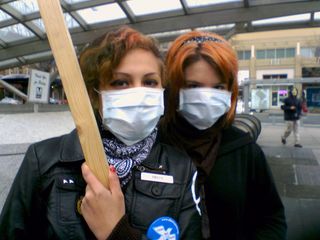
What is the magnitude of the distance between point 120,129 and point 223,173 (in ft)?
1.68

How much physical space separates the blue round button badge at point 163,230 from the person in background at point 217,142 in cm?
43

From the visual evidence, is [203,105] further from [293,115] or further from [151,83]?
[293,115]

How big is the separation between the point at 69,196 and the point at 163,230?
0.31 meters

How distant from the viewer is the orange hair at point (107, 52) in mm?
1387

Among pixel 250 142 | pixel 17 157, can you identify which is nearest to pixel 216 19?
pixel 17 157

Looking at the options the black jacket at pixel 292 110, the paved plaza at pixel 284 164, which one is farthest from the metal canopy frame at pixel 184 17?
the paved plaza at pixel 284 164

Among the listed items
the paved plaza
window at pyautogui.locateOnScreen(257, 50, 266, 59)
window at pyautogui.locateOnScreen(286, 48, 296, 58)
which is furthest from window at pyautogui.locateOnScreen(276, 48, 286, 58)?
the paved plaza

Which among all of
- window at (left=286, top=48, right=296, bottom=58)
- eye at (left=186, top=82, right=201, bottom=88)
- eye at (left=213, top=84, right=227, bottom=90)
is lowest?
eye at (left=213, top=84, right=227, bottom=90)

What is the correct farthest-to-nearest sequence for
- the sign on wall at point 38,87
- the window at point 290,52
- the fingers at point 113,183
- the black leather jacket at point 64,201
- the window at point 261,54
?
the window at point 261,54 → the window at point 290,52 → the sign on wall at point 38,87 → the black leather jacket at point 64,201 → the fingers at point 113,183

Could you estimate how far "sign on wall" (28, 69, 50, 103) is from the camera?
704 cm

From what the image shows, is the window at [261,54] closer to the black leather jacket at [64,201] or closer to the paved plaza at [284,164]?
the paved plaza at [284,164]

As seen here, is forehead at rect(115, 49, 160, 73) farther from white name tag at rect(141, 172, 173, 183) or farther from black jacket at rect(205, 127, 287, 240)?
black jacket at rect(205, 127, 287, 240)

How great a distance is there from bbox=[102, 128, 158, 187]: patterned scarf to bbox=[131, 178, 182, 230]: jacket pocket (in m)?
0.05

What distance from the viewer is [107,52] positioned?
1.40 metres
